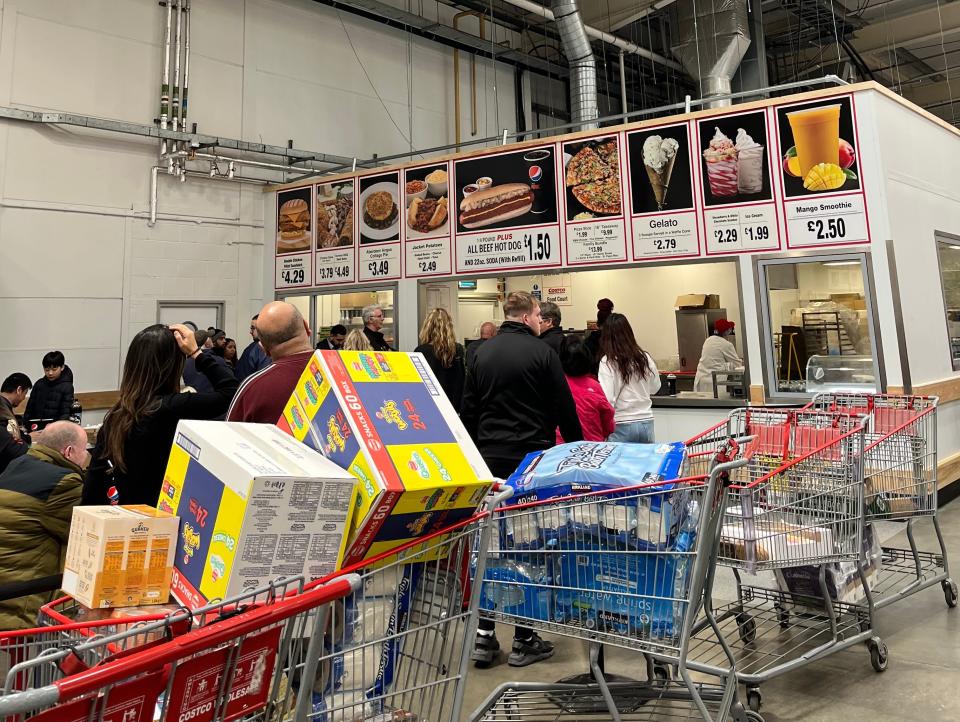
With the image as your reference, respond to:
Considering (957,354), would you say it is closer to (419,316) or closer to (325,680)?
(419,316)

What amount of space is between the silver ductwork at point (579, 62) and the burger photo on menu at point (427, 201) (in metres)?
2.35

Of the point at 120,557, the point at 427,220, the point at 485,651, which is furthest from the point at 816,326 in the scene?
the point at 120,557

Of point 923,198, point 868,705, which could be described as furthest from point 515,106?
point 868,705

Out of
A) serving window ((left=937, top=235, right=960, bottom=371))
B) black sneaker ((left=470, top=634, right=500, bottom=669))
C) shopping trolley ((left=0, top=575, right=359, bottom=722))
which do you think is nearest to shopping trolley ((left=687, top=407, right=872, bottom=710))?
black sneaker ((left=470, top=634, right=500, bottom=669))

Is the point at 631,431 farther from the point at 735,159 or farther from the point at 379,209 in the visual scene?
the point at 379,209

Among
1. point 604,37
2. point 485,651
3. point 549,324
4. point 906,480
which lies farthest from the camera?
point 604,37

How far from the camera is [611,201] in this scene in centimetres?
644

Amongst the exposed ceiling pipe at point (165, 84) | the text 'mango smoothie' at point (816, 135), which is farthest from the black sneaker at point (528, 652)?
the exposed ceiling pipe at point (165, 84)

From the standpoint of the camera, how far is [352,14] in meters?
9.92

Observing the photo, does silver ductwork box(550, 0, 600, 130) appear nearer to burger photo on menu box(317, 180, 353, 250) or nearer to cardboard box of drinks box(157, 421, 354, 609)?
burger photo on menu box(317, 180, 353, 250)

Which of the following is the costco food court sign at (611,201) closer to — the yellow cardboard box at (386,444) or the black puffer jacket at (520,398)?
the black puffer jacket at (520,398)

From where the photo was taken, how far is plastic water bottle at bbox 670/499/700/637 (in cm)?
191

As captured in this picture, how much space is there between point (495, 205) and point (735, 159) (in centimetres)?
243

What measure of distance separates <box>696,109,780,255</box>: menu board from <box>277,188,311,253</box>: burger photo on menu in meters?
5.00
